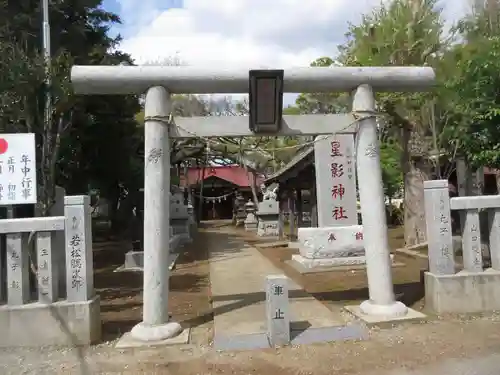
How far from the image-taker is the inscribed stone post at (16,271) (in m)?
6.25

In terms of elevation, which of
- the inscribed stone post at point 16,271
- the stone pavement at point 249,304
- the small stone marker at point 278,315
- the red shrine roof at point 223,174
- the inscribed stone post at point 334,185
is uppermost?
the red shrine roof at point 223,174

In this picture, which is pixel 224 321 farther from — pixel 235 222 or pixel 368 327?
pixel 235 222

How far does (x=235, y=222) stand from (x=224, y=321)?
2928cm

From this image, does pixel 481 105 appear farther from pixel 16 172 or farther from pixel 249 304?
pixel 16 172

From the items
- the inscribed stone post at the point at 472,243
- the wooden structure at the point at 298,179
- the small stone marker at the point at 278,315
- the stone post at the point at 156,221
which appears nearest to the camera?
the small stone marker at the point at 278,315

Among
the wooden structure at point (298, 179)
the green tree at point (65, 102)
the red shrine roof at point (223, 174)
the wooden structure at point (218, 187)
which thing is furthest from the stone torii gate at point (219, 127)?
the wooden structure at point (218, 187)

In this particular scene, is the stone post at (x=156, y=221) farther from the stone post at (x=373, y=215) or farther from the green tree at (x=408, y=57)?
the green tree at (x=408, y=57)

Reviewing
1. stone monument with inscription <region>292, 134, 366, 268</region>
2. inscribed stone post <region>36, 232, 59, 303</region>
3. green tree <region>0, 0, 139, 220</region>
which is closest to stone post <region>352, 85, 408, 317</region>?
inscribed stone post <region>36, 232, 59, 303</region>

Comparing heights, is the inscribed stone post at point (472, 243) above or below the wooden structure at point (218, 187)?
below

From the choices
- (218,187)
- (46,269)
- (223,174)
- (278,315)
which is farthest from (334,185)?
(223,174)

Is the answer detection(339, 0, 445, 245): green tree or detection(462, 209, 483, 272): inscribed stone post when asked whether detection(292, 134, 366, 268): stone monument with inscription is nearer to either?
detection(339, 0, 445, 245): green tree

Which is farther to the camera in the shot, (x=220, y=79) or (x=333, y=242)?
(x=333, y=242)

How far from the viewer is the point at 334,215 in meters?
13.0

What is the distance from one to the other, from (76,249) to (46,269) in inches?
19.5
